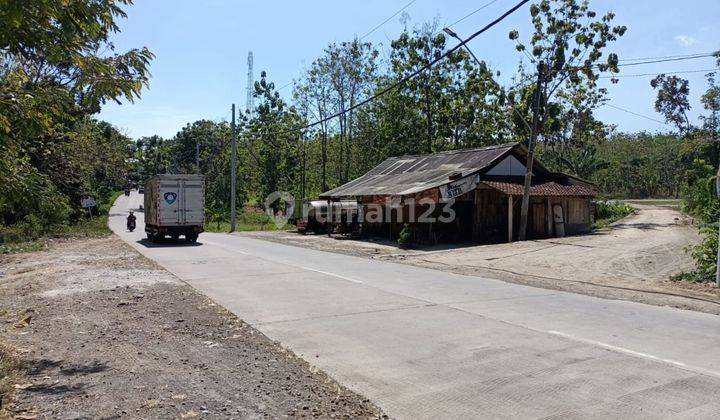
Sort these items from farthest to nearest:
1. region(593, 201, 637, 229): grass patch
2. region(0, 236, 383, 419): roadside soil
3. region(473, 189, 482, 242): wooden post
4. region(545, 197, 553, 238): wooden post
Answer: region(593, 201, 637, 229): grass patch, region(545, 197, 553, 238): wooden post, region(473, 189, 482, 242): wooden post, region(0, 236, 383, 419): roadside soil

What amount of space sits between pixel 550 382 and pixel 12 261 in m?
20.7

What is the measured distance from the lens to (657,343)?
749cm

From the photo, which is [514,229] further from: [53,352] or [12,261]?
[53,352]

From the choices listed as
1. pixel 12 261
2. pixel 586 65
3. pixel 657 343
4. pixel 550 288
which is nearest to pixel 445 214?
pixel 586 65

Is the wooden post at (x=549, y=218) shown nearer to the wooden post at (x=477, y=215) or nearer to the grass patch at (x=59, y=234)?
the wooden post at (x=477, y=215)

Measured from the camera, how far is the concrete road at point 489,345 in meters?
5.31

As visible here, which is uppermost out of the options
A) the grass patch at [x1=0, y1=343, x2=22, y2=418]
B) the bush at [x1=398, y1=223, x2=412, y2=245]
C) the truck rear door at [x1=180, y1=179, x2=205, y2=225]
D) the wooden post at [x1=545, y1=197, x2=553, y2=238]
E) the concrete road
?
the truck rear door at [x1=180, y1=179, x2=205, y2=225]

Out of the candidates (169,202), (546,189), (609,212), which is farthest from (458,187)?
(609,212)

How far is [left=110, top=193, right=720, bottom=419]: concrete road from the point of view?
5.31m

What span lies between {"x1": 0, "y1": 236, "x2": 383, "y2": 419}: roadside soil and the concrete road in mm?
501

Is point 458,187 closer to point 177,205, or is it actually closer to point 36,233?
point 177,205

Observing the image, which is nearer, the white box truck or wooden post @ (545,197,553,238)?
the white box truck

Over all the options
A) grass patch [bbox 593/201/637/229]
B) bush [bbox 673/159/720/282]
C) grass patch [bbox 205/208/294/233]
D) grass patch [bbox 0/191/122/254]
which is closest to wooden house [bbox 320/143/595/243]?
grass patch [bbox 593/201/637/229]

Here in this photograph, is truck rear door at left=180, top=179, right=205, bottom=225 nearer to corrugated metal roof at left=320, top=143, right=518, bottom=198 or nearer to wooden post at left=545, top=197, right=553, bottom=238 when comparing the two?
Answer: corrugated metal roof at left=320, top=143, right=518, bottom=198
